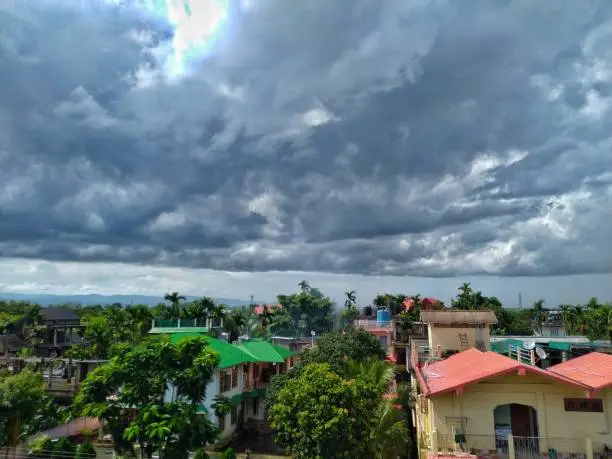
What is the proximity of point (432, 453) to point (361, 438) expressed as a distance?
10.2ft

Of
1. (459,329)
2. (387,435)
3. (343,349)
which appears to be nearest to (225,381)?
(343,349)

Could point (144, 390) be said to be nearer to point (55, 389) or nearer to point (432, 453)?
point (432, 453)

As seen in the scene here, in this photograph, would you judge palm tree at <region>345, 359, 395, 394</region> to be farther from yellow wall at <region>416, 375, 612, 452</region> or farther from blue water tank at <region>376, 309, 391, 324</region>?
blue water tank at <region>376, 309, 391, 324</region>

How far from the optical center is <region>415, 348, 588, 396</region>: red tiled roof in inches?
713

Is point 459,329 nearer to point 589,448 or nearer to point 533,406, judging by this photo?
point 533,406

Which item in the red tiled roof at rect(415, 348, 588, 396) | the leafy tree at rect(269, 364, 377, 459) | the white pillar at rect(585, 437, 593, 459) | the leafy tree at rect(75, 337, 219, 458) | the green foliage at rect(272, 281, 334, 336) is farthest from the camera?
the green foliage at rect(272, 281, 334, 336)

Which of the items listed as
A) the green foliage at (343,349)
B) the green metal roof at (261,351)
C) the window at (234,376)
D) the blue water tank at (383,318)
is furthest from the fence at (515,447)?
the blue water tank at (383,318)

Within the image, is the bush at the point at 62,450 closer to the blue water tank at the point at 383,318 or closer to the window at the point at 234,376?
the window at the point at 234,376

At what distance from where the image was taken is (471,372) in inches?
778

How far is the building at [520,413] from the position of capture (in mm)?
18000

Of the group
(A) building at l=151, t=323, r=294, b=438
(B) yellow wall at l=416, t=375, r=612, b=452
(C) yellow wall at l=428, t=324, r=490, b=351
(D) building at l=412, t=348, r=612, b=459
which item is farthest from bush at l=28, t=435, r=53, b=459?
(C) yellow wall at l=428, t=324, r=490, b=351

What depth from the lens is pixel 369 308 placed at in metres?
87.8

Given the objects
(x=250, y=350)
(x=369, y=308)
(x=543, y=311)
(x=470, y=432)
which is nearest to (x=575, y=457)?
(x=470, y=432)

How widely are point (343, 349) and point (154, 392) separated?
22509mm
